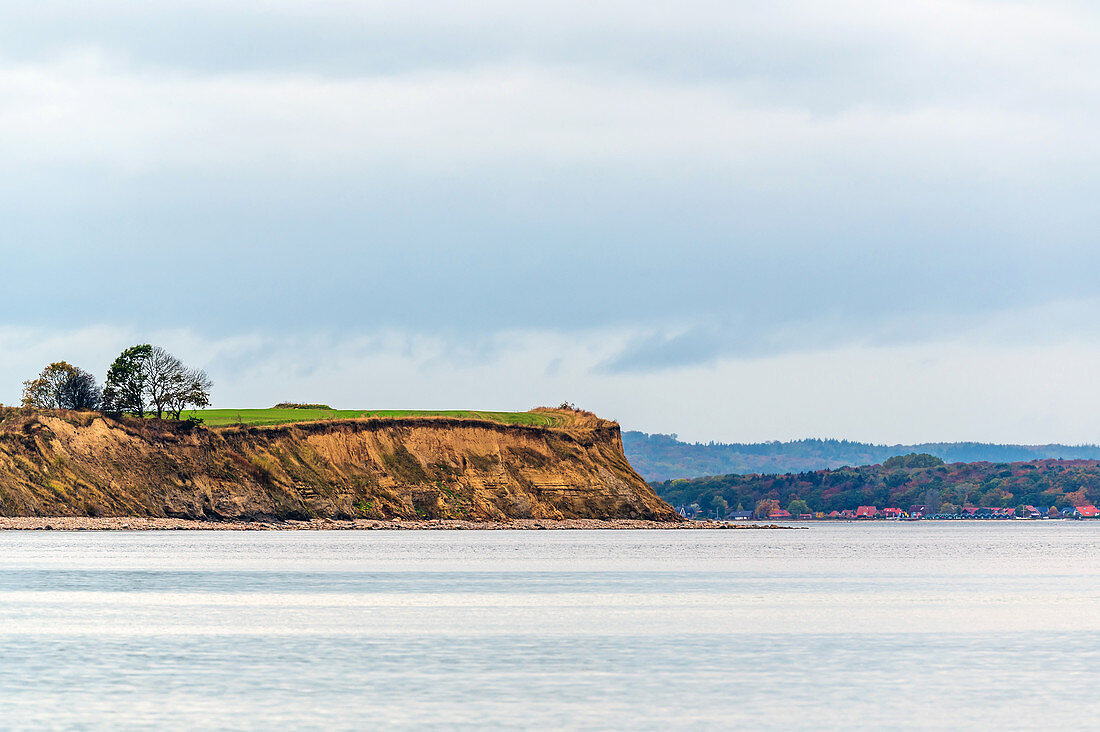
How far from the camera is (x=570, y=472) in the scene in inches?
6471

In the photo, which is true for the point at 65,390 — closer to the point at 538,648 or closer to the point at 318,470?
the point at 318,470

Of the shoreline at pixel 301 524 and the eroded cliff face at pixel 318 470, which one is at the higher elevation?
the eroded cliff face at pixel 318 470

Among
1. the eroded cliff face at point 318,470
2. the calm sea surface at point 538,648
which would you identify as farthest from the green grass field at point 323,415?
the calm sea surface at point 538,648

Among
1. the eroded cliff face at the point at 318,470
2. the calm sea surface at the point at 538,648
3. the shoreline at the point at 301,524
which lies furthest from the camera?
the eroded cliff face at the point at 318,470

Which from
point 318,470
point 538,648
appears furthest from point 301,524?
point 538,648

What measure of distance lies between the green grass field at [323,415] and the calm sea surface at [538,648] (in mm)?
81357

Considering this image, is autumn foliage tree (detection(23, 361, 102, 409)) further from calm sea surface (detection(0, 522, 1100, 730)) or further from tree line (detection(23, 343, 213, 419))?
calm sea surface (detection(0, 522, 1100, 730))

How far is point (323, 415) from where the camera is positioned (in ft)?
528

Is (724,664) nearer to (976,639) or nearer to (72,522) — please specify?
(976,639)

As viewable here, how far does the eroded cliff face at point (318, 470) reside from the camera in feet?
433

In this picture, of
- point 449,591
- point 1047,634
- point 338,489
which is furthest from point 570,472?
point 1047,634

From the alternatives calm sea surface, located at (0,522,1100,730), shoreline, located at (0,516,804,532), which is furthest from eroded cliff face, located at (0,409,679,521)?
calm sea surface, located at (0,522,1100,730)

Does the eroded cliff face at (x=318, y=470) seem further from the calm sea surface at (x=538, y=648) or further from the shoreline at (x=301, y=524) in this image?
the calm sea surface at (x=538, y=648)

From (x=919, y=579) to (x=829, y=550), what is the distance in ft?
152
